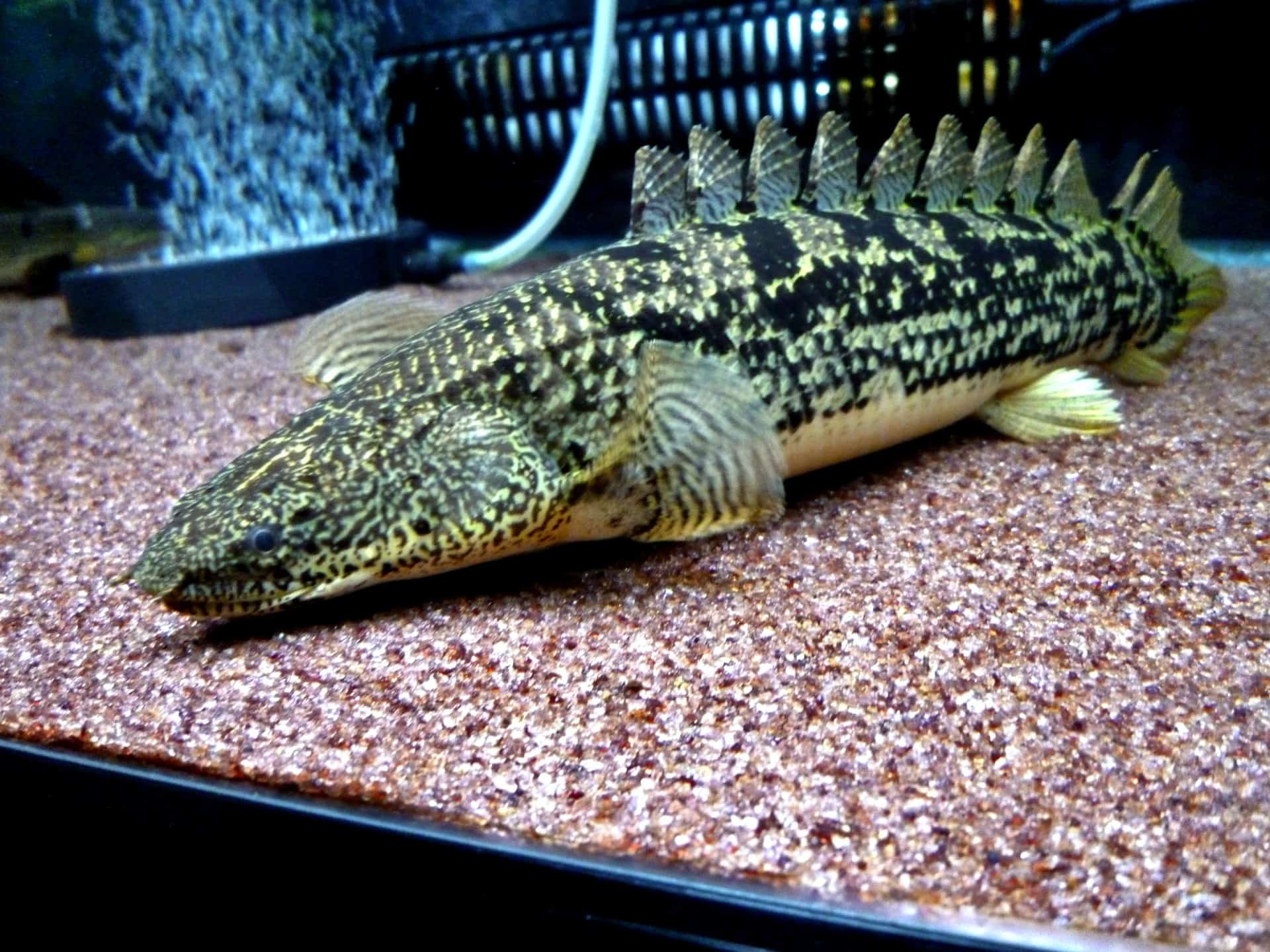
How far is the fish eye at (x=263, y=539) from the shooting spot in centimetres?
205

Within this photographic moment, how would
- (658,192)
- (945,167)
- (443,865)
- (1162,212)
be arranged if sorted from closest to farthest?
(443,865) → (658,192) → (945,167) → (1162,212)

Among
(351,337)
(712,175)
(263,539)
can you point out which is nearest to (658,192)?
(712,175)

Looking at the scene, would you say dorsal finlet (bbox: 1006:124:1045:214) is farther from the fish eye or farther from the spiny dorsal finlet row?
the fish eye

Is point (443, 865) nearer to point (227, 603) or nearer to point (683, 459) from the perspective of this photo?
point (227, 603)

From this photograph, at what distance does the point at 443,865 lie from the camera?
58.5 inches

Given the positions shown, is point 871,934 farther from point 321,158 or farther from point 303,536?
point 321,158

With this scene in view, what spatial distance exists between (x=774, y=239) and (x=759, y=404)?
1.98 feet

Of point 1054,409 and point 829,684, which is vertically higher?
point 1054,409

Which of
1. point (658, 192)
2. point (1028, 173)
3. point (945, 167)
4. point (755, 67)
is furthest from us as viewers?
point (755, 67)

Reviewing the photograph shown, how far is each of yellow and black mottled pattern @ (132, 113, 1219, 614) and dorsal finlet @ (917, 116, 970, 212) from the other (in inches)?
2.7

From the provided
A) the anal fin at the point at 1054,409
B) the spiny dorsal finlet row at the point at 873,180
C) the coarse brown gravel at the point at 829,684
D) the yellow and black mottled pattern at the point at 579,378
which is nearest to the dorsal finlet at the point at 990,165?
the spiny dorsal finlet row at the point at 873,180

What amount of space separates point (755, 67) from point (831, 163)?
4.34 ft

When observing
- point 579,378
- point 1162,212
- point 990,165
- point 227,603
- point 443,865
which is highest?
point 990,165

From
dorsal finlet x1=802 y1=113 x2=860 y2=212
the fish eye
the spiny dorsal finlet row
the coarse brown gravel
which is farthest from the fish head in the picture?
dorsal finlet x1=802 y1=113 x2=860 y2=212
